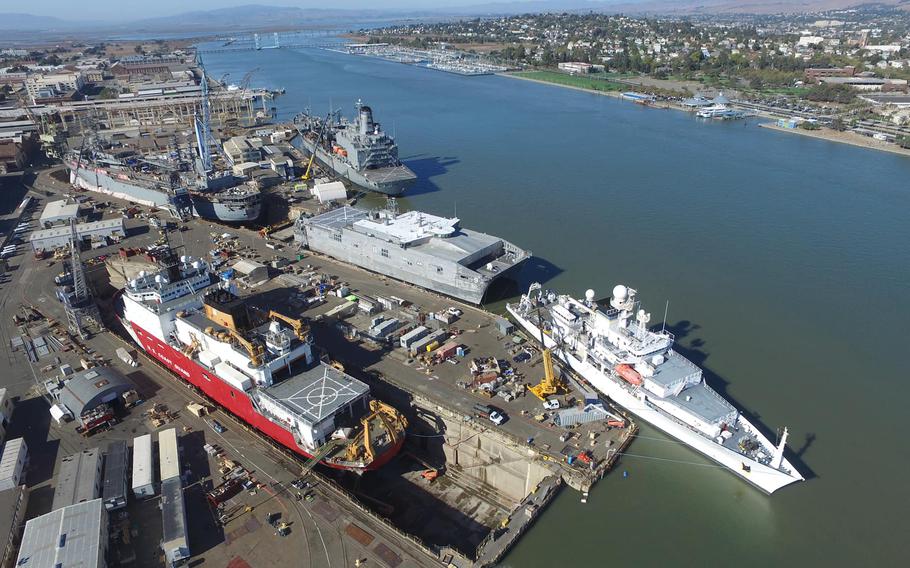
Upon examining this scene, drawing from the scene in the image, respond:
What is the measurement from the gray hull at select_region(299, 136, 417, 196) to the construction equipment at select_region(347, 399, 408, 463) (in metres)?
45.2

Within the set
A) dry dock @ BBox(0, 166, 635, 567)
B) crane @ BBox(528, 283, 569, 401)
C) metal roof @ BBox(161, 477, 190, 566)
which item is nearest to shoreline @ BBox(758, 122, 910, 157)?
dry dock @ BBox(0, 166, 635, 567)

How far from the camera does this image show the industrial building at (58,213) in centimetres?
5725

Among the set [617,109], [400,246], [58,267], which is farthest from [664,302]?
[617,109]

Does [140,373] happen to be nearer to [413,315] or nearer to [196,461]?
[196,461]

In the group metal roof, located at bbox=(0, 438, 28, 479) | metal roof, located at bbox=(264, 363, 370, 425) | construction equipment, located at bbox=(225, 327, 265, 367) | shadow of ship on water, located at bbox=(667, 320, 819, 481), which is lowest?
shadow of ship on water, located at bbox=(667, 320, 819, 481)

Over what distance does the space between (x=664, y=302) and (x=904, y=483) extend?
67.6 ft

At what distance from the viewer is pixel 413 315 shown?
133 ft

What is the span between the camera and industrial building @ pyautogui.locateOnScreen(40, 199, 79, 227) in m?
57.2

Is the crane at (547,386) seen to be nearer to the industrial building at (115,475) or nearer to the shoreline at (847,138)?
the industrial building at (115,475)

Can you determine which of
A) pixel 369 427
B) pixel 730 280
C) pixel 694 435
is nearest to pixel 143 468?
pixel 369 427

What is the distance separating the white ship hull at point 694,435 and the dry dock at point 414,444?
1945mm

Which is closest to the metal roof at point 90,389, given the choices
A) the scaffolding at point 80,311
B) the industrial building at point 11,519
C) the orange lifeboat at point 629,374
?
the industrial building at point 11,519

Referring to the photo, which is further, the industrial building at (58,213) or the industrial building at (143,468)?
the industrial building at (58,213)

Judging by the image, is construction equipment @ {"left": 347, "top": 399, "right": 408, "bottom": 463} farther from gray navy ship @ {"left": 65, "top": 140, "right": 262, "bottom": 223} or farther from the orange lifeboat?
gray navy ship @ {"left": 65, "top": 140, "right": 262, "bottom": 223}
